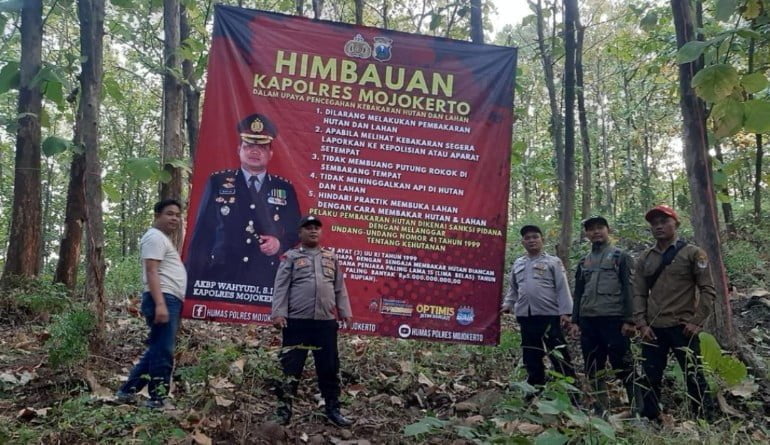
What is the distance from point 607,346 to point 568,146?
8.52 ft

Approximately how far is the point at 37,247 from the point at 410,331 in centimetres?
497

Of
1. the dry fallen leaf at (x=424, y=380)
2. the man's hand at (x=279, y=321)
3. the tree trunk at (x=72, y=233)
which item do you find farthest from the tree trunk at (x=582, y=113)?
the tree trunk at (x=72, y=233)

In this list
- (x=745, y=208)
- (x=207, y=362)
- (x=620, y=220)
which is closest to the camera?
(x=207, y=362)

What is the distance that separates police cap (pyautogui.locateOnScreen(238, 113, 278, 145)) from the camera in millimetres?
4824

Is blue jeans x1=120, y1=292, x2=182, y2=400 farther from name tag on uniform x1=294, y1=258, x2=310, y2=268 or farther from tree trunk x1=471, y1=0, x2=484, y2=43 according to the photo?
tree trunk x1=471, y1=0, x2=484, y2=43

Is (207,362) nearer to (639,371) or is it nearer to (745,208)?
(639,371)

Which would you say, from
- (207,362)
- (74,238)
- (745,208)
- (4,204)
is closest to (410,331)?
(207,362)

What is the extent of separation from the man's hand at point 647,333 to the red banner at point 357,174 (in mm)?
1167

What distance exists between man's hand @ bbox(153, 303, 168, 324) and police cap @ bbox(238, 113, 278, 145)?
152 centimetres

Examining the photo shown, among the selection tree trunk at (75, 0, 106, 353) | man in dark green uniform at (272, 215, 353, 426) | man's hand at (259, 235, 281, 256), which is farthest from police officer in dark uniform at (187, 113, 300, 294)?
tree trunk at (75, 0, 106, 353)

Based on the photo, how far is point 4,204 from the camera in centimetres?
2134

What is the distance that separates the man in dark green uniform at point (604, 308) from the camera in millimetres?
4672

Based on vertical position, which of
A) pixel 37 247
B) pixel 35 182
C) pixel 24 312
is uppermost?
pixel 35 182

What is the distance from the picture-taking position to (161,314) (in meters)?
4.10
